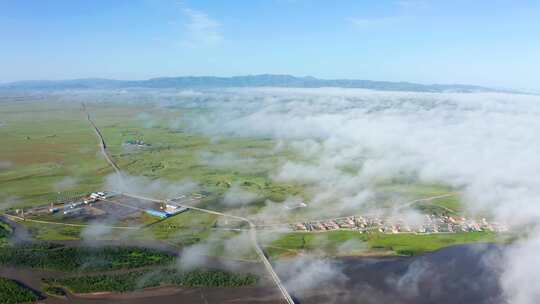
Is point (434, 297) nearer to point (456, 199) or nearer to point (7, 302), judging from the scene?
point (456, 199)

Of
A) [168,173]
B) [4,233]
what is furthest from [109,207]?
[168,173]

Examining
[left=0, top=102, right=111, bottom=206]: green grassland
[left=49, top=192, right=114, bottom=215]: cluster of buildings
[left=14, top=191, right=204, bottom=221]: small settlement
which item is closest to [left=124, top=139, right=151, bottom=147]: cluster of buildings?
[left=0, top=102, right=111, bottom=206]: green grassland

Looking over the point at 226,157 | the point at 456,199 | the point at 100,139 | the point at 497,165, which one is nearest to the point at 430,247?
the point at 456,199

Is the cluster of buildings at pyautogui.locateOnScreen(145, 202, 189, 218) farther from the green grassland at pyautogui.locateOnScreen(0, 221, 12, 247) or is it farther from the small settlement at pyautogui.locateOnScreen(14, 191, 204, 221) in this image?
the green grassland at pyautogui.locateOnScreen(0, 221, 12, 247)

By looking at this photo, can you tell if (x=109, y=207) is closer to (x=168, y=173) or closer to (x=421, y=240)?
(x=168, y=173)

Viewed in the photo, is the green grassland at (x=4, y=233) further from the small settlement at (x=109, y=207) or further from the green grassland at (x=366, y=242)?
the green grassland at (x=366, y=242)

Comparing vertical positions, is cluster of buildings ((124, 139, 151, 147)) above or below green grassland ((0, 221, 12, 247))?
above

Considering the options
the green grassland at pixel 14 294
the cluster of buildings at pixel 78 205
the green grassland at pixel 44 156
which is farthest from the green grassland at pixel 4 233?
the green grassland at pixel 14 294
